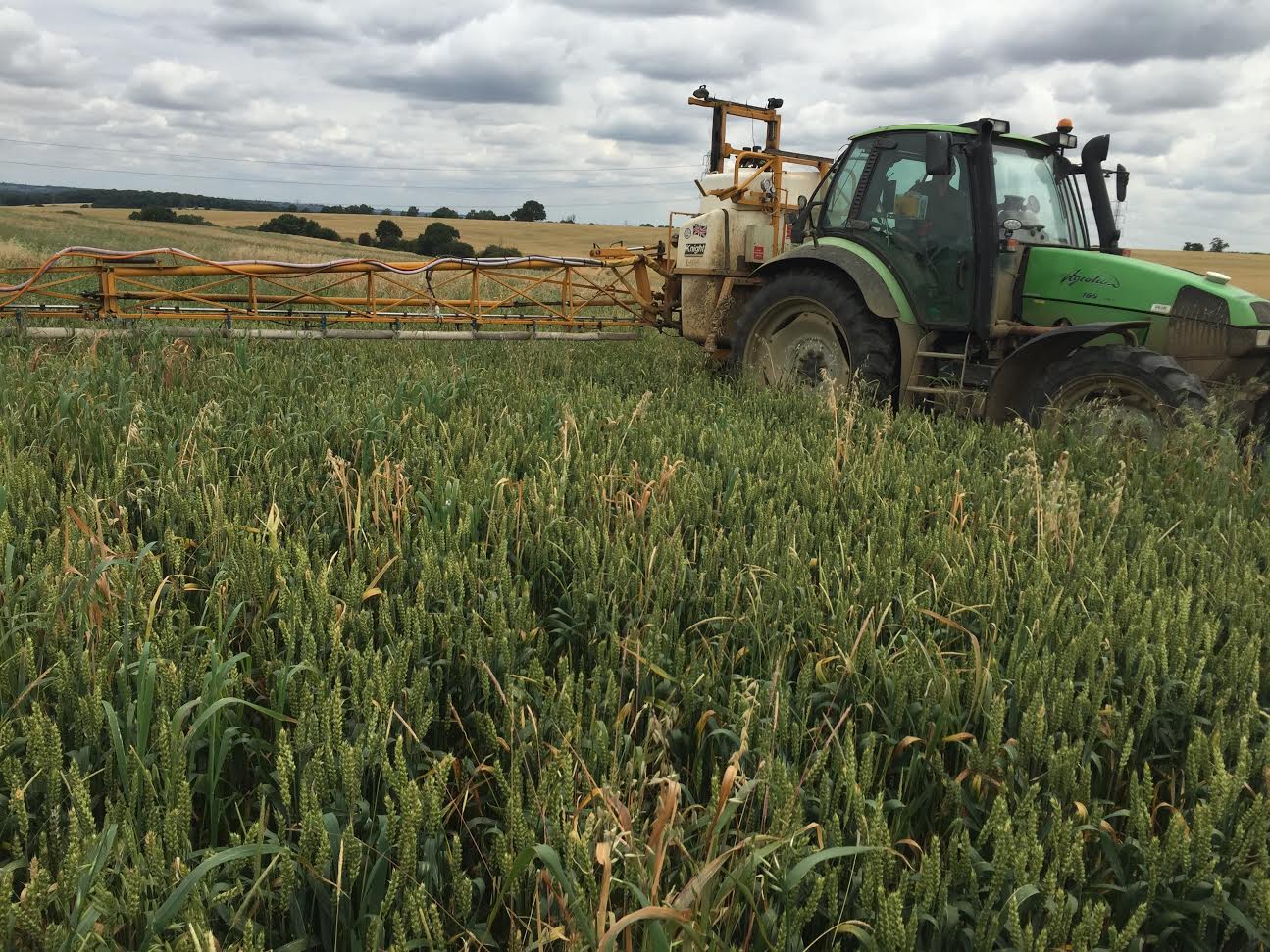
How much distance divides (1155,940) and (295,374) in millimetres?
6023

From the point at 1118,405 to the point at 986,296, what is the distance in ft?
4.54

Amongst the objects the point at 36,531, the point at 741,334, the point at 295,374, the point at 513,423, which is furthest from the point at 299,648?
the point at 741,334

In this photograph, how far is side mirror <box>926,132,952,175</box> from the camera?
240 inches

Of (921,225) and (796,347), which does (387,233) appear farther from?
(921,225)

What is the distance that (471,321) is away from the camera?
9.19 meters

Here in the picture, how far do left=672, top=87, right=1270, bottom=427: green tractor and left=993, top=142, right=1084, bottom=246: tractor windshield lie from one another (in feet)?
0.04

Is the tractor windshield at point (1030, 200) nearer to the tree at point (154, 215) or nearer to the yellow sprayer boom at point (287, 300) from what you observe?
the yellow sprayer boom at point (287, 300)

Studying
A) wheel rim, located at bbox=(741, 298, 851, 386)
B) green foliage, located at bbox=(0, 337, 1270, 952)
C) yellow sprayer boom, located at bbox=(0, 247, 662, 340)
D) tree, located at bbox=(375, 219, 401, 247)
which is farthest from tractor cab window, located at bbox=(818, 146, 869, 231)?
tree, located at bbox=(375, 219, 401, 247)

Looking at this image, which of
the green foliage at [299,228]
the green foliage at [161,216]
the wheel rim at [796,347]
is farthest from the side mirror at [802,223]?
the green foliage at [161,216]

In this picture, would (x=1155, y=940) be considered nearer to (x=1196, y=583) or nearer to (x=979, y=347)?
(x=1196, y=583)

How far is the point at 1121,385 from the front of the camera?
5469 millimetres

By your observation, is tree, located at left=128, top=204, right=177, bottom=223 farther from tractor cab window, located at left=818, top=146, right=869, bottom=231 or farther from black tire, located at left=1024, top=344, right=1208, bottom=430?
black tire, located at left=1024, top=344, right=1208, bottom=430

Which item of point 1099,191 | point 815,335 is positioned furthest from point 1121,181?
point 815,335

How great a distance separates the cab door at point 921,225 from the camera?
661 cm
